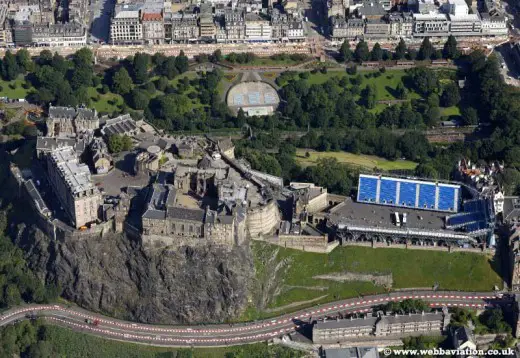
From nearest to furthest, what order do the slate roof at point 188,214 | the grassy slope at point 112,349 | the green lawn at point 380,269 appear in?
the grassy slope at point 112,349, the slate roof at point 188,214, the green lawn at point 380,269

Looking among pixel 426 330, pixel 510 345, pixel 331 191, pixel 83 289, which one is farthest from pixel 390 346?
pixel 83 289

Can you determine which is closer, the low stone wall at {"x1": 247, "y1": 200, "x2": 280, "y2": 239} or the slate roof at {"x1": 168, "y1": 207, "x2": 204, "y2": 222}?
the slate roof at {"x1": 168, "y1": 207, "x2": 204, "y2": 222}

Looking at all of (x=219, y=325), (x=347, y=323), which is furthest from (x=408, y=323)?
(x=219, y=325)

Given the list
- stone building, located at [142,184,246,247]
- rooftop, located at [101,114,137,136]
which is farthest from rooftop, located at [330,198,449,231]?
rooftop, located at [101,114,137,136]

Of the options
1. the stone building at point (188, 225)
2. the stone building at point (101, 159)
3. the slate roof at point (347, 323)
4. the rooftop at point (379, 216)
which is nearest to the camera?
the slate roof at point (347, 323)

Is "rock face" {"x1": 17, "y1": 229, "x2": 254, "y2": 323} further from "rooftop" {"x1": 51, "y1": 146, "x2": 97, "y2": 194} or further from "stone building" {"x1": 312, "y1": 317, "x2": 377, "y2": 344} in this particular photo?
"stone building" {"x1": 312, "y1": 317, "x2": 377, "y2": 344}

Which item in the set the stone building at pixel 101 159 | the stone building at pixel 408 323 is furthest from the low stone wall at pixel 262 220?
the stone building at pixel 101 159

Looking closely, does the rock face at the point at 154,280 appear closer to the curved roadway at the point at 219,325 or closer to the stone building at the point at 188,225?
the stone building at the point at 188,225
